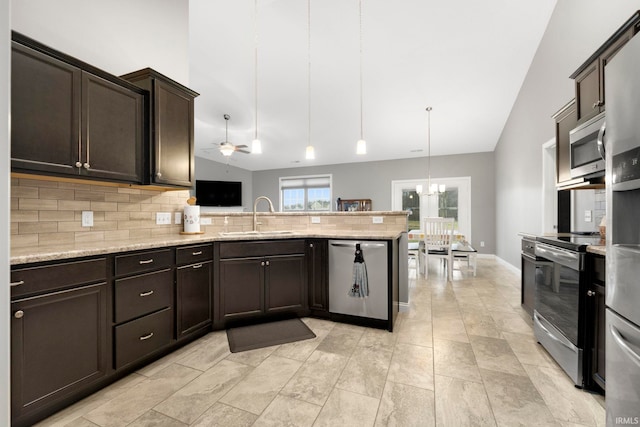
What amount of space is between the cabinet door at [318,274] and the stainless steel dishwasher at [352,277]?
0.18 feet

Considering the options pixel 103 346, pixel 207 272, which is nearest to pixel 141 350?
pixel 103 346

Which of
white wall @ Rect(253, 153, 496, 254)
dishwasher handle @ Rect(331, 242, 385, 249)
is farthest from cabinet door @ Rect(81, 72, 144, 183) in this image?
white wall @ Rect(253, 153, 496, 254)

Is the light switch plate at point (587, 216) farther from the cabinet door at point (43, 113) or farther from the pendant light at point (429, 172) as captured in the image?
the cabinet door at point (43, 113)

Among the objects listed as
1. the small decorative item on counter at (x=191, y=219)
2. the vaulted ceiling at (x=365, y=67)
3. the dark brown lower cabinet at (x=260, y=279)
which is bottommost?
the dark brown lower cabinet at (x=260, y=279)

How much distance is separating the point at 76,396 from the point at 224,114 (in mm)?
4978

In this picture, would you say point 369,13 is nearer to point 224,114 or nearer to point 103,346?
point 224,114

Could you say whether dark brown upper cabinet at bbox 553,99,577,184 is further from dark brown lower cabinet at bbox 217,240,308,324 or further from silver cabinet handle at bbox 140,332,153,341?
silver cabinet handle at bbox 140,332,153,341

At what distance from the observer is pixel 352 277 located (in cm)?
254

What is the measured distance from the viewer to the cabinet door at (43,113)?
1.47m

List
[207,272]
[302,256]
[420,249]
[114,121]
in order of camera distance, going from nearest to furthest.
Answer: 1. [114,121]
2. [207,272]
3. [302,256]
4. [420,249]

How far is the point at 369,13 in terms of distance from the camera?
10.8 ft

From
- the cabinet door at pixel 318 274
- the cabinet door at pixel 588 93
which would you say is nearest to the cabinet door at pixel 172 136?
the cabinet door at pixel 318 274

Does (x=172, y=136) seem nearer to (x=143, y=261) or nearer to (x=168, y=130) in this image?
(x=168, y=130)

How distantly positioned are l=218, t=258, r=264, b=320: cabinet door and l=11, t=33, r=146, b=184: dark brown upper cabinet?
1091 millimetres
